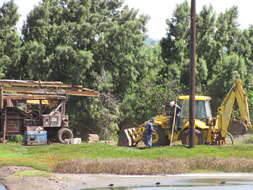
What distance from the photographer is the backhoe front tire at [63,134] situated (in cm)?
4031

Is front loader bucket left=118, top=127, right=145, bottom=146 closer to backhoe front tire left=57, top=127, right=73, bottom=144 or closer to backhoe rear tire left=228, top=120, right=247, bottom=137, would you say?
backhoe front tire left=57, top=127, right=73, bottom=144

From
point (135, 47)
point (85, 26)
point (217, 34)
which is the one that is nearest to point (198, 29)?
point (217, 34)

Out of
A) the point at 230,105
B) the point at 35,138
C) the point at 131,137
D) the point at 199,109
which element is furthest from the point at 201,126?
the point at 35,138

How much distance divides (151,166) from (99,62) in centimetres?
2558

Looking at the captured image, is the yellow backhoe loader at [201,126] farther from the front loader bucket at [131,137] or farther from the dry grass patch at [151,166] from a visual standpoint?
the dry grass patch at [151,166]

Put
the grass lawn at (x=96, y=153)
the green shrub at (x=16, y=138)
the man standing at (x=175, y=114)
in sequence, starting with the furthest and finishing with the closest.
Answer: the green shrub at (x=16, y=138)
the man standing at (x=175, y=114)
the grass lawn at (x=96, y=153)

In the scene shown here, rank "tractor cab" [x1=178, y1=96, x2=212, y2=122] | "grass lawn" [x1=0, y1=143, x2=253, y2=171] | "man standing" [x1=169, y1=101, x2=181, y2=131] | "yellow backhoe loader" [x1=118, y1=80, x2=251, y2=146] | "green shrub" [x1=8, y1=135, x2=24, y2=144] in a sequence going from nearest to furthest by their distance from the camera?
"grass lawn" [x1=0, y1=143, x2=253, y2=171] → "man standing" [x1=169, y1=101, x2=181, y2=131] → "yellow backhoe loader" [x1=118, y1=80, x2=251, y2=146] → "tractor cab" [x1=178, y1=96, x2=212, y2=122] → "green shrub" [x1=8, y1=135, x2=24, y2=144]

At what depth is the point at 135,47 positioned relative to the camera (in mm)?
51344

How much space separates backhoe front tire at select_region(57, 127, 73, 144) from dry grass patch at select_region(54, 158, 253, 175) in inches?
527

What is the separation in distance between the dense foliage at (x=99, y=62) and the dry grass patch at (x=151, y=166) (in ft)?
72.1

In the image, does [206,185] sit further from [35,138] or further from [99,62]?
[99,62]

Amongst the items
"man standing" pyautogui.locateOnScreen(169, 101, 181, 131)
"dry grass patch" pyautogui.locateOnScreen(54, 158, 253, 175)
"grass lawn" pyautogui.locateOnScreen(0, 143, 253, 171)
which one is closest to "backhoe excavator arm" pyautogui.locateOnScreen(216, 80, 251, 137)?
"man standing" pyautogui.locateOnScreen(169, 101, 181, 131)

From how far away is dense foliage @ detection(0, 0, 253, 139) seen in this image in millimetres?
48969

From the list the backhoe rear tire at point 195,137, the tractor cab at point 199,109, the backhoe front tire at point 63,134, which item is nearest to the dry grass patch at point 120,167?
the backhoe rear tire at point 195,137
